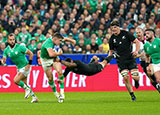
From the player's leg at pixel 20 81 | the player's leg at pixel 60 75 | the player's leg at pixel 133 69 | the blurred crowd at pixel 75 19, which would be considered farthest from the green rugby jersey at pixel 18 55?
the blurred crowd at pixel 75 19

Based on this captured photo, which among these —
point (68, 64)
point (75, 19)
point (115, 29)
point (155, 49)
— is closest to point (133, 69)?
point (155, 49)

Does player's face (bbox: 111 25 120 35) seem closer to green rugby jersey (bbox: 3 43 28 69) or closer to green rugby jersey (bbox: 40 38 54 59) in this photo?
green rugby jersey (bbox: 40 38 54 59)

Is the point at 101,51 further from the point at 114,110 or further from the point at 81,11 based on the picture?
the point at 114,110

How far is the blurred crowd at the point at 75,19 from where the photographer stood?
2594 centimetres

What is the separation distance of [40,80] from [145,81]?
5221mm

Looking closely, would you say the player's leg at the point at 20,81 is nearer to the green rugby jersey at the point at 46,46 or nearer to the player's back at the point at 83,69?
the green rugby jersey at the point at 46,46

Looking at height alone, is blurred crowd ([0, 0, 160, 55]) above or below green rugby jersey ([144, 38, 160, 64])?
above

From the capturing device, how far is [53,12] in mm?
28625

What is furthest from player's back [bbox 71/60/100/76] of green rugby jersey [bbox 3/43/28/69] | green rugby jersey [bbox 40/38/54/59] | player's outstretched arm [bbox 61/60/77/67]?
green rugby jersey [bbox 3/43/28/69]

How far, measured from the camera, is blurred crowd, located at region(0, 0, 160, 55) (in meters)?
25.9

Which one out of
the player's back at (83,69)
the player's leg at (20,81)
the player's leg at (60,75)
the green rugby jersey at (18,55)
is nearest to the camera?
Answer: the player's back at (83,69)

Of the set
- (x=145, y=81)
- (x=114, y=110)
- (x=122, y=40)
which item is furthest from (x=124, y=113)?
(x=145, y=81)

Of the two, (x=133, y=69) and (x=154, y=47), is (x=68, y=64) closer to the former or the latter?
(x=133, y=69)

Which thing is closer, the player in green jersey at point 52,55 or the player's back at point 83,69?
the player's back at point 83,69
